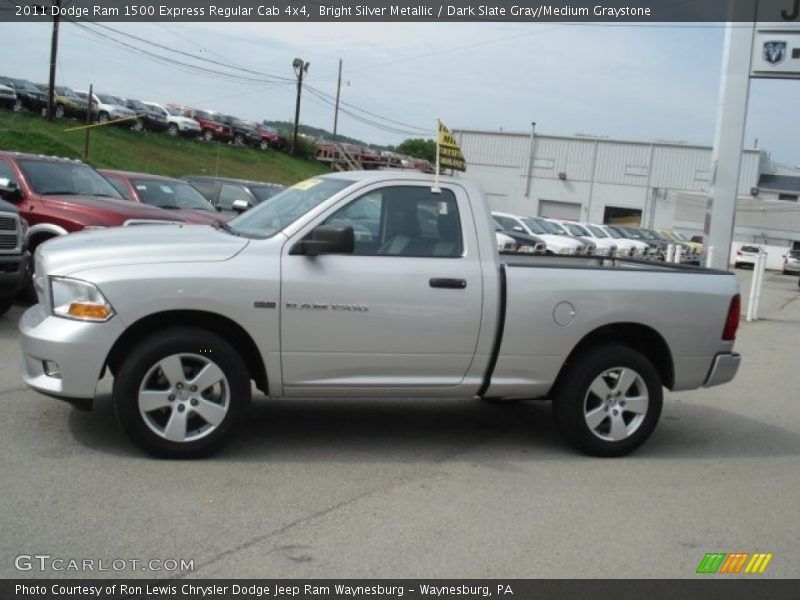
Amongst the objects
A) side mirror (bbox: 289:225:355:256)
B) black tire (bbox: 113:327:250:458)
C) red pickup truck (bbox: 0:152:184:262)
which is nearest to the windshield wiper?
side mirror (bbox: 289:225:355:256)

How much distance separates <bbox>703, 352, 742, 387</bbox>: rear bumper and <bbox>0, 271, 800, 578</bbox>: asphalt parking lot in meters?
0.60

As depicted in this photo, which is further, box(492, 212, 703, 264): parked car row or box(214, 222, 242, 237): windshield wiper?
box(492, 212, 703, 264): parked car row

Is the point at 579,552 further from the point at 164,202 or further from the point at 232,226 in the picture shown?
the point at 164,202

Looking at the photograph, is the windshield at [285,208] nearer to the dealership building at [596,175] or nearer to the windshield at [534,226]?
the windshield at [534,226]

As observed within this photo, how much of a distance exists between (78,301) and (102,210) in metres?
5.67

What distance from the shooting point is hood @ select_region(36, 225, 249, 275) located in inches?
217

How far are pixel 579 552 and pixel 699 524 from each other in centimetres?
101

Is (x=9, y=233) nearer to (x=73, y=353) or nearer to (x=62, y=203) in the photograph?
(x=62, y=203)

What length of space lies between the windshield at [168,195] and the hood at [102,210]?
2.35 m

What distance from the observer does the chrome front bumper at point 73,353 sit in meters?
5.39

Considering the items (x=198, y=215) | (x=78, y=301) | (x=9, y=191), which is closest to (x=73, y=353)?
(x=78, y=301)

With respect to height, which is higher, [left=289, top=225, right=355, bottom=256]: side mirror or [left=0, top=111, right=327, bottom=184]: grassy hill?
[left=0, top=111, right=327, bottom=184]: grassy hill

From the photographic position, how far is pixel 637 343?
684cm

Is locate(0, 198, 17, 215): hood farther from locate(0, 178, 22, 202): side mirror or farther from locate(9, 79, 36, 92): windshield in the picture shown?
locate(9, 79, 36, 92): windshield
